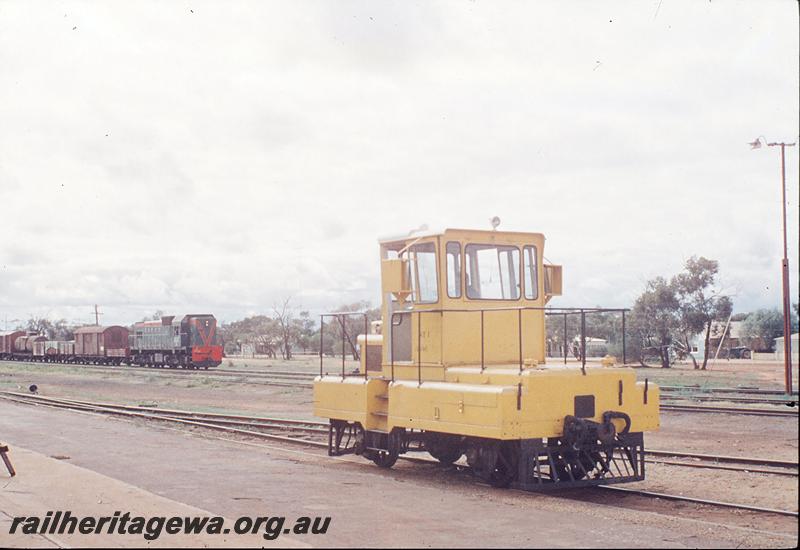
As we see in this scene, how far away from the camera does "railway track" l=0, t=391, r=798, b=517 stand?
10.1m

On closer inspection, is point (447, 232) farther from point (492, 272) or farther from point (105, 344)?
point (105, 344)

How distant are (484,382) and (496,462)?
947mm

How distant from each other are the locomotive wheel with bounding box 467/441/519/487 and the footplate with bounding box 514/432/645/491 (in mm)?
216

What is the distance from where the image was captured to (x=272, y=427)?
18.8m

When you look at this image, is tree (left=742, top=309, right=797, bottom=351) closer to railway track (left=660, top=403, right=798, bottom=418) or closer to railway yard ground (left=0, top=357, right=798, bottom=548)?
railway track (left=660, top=403, right=798, bottom=418)

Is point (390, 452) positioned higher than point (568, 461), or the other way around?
point (568, 461)

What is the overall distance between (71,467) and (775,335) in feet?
210

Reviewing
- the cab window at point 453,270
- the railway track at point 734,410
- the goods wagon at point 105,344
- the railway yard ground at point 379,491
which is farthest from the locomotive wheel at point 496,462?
the goods wagon at point 105,344

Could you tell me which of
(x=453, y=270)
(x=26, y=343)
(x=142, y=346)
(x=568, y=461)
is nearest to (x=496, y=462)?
(x=568, y=461)

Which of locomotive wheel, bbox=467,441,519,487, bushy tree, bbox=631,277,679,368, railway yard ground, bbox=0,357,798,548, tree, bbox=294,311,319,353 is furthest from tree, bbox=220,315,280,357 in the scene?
locomotive wheel, bbox=467,441,519,487

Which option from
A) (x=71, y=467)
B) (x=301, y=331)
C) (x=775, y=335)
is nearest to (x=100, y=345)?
(x=301, y=331)

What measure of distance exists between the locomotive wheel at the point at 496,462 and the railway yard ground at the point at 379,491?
0.61 ft

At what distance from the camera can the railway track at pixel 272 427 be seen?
1014 cm

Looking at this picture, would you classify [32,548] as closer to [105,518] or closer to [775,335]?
[105,518]
